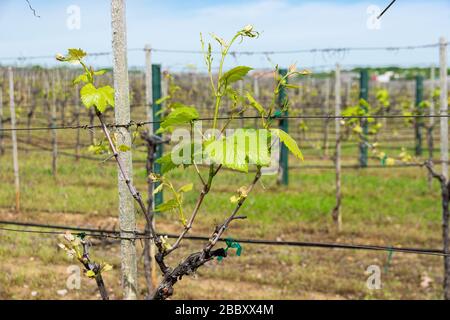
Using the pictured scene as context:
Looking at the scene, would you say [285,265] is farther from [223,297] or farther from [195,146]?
[195,146]

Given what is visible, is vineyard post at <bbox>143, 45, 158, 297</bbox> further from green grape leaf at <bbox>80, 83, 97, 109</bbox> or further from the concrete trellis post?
green grape leaf at <bbox>80, 83, 97, 109</bbox>

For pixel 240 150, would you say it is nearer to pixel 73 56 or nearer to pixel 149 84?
pixel 73 56

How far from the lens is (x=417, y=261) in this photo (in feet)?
19.1

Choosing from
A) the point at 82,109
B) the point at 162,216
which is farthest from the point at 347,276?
the point at 82,109

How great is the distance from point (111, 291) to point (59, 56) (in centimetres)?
315

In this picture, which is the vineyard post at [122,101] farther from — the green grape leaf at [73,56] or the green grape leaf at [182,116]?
the green grape leaf at [182,116]

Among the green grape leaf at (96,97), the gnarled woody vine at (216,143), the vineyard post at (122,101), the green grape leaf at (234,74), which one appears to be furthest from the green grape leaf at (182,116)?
the vineyard post at (122,101)

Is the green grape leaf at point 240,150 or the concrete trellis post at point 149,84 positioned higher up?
the concrete trellis post at point 149,84

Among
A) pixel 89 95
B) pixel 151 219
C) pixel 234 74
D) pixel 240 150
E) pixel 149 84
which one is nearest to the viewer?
pixel 240 150

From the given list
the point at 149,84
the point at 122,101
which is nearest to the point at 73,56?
the point at 122,101

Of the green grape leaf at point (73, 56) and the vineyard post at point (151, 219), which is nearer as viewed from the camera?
the green grape leaf at point (73, 56)

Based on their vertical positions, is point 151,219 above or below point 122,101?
below

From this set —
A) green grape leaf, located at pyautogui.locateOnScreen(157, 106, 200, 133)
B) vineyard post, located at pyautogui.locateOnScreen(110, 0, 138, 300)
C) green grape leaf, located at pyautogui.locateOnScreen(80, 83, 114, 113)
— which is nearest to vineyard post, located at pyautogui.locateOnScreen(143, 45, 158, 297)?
vineyard post, located at pyautogui.locateOnScreen(110, 0, 138, 300)

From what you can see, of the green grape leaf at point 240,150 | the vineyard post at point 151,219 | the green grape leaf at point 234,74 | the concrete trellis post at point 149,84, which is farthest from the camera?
the concrete trellis post at point 149,84
